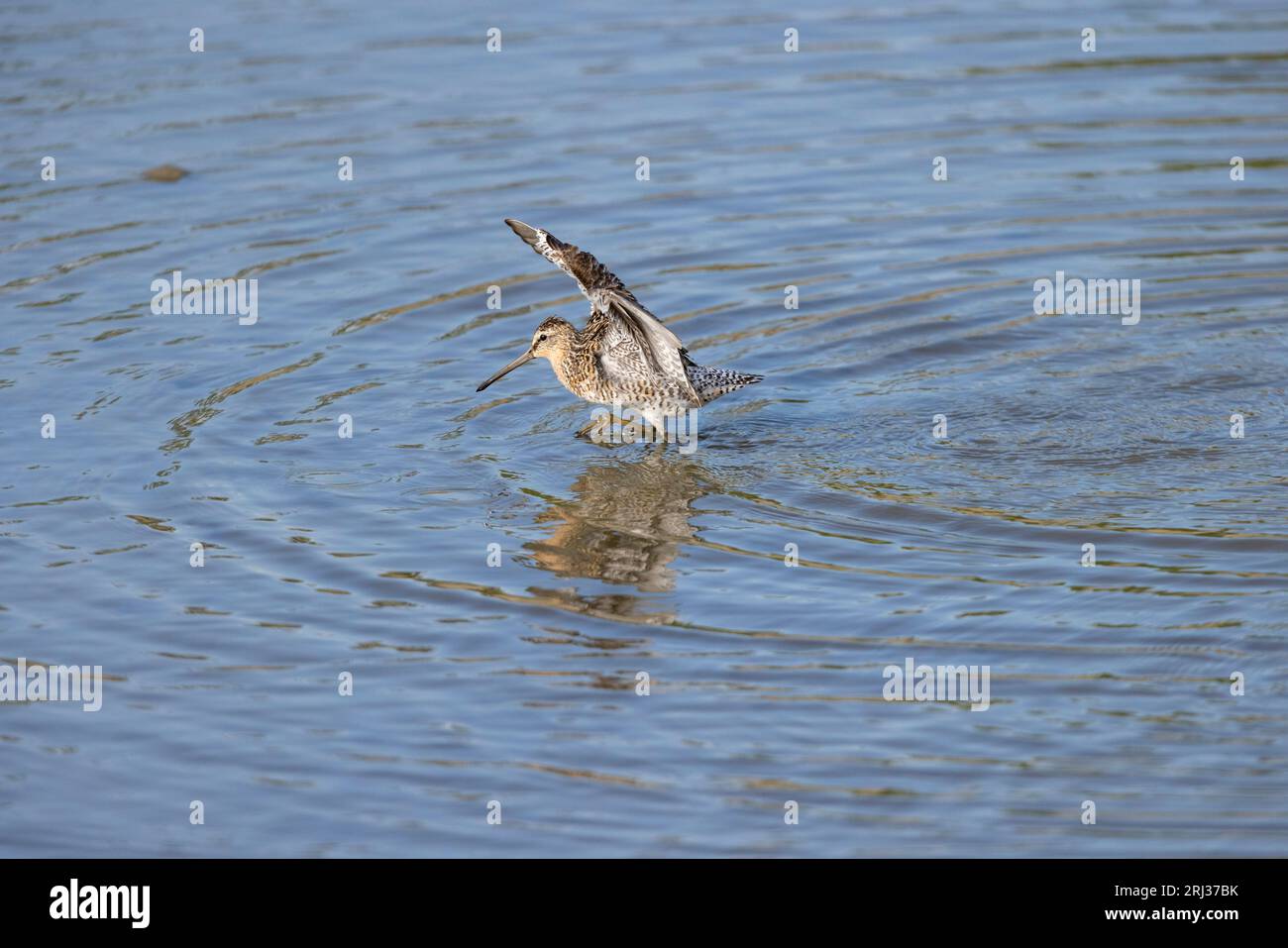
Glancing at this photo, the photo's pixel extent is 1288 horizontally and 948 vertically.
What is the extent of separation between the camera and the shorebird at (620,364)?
10.6 metres

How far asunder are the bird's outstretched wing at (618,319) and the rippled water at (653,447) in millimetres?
582

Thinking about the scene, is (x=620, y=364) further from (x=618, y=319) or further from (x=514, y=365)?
(x=514, y=365)

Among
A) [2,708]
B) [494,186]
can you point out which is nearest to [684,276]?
[494,186]

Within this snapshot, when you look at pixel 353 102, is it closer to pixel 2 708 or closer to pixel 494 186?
pixel 494 186

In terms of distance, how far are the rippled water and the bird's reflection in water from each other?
41 millimetres

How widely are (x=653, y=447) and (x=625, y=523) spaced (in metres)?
1.41
